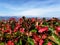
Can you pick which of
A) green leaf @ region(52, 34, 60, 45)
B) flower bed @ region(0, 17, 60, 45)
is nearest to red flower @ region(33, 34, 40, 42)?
flower bed @ region(0, 17, 60, 45)

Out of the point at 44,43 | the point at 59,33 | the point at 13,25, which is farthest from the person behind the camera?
the point at 13,25

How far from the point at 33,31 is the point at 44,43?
1.08ft

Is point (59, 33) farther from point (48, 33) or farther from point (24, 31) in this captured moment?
point (24, 31)

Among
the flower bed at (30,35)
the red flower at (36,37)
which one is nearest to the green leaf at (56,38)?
the flower bed at (30,35)

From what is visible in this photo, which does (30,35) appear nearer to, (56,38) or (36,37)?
(36,37)

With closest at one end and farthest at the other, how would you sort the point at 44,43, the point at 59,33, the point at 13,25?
the point at 44,43, the point at 59,33, the point at 13,25

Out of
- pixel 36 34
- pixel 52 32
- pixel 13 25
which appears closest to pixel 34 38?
pixel 36 34

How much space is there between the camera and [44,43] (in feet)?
12.3

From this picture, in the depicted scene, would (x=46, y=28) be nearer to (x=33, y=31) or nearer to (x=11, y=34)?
(x=33, y=31)

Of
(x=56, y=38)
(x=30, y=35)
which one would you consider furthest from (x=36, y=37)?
(x=56, y=38)

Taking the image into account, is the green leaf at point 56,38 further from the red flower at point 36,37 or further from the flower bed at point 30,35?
the red flower at point 36,37

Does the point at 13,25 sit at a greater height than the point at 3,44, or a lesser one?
greater

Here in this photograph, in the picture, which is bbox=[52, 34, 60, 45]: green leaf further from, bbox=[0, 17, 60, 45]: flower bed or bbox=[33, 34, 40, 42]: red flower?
bbox=[33, 34, 40, 42]: red flower

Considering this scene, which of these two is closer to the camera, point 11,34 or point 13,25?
point 11,34
